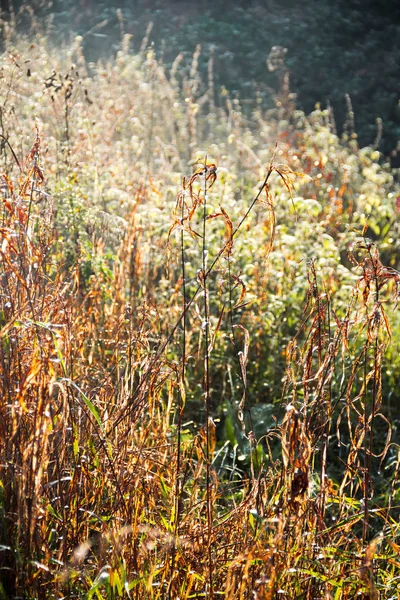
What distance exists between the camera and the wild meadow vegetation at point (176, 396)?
63.7 inches

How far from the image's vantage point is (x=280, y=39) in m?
11.2

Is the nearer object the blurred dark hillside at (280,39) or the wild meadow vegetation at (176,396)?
the wild meadow vegetation at (176,396)

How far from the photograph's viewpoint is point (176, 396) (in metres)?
3.08

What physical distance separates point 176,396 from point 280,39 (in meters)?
9.35

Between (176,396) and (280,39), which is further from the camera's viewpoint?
(280,39)

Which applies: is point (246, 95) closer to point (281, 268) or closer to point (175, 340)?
point (281, 268)

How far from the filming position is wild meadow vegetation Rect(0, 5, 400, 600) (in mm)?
1618

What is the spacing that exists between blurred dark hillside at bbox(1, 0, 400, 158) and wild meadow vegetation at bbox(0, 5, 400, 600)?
16.2 feet

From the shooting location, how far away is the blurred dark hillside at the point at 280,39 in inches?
388

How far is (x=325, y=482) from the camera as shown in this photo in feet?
5.98

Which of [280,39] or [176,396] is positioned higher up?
[280,39]

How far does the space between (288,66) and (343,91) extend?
94 centimetres

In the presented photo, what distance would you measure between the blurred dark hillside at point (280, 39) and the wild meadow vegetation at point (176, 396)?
4932 millimetres

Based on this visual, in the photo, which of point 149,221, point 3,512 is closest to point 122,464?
point 3,512
